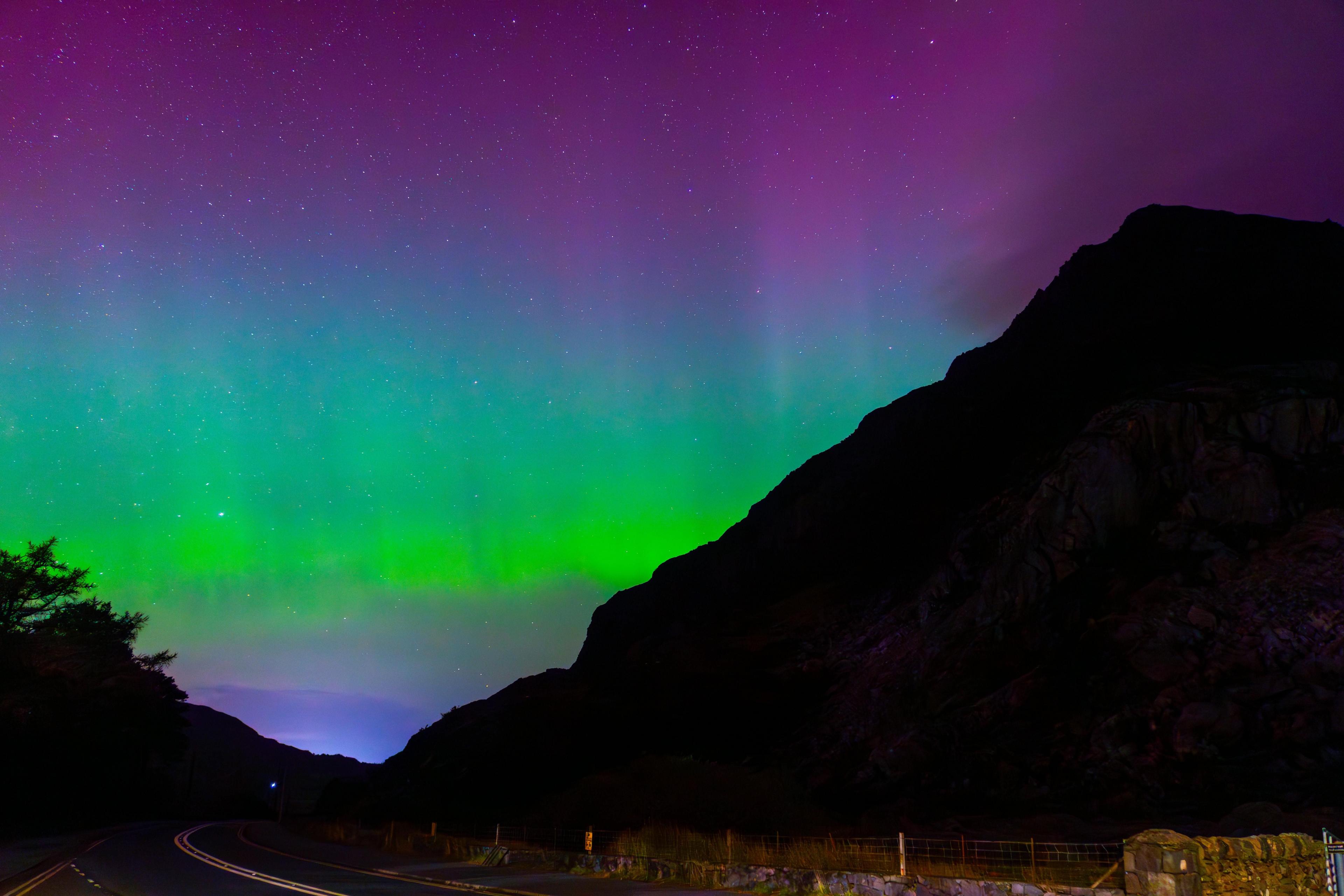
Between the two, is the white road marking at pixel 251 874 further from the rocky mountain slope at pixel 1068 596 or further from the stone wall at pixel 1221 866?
the rocky mountain slope at pixel 1068 596

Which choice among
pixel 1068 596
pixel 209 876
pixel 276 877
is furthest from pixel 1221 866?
pixel 1068 596

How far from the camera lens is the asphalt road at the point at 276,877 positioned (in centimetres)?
1753

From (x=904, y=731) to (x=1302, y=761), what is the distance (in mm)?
17850

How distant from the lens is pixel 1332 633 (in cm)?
3419

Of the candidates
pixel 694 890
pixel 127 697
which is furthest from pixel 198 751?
pixel 694 890

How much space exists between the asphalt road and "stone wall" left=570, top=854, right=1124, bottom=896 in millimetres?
597

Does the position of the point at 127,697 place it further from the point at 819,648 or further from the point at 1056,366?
the point at 1056,366

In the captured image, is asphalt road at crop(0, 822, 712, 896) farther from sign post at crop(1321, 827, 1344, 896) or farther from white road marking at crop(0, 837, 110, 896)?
sign post at crop(1321, 827, 1344, 896)

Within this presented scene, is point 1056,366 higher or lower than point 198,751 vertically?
higher

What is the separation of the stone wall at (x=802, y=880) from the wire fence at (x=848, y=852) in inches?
7.5

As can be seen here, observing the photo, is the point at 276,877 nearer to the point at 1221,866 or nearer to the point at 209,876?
the point at 209,876

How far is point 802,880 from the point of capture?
16094 millimetres

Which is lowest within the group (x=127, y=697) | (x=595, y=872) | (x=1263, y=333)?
(x=595, y=872)

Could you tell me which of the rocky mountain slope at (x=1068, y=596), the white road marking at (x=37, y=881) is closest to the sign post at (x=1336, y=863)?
the white road marking at (x=37, y=881)
